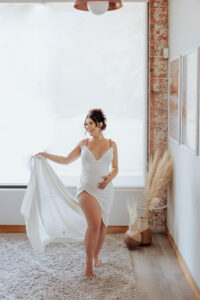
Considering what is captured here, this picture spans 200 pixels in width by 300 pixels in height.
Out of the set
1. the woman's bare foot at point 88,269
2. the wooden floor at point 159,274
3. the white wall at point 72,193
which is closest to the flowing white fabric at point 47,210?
the woman's bare foot at point 88,269

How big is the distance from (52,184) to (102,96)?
1585 millimetres

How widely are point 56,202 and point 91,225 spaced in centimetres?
57

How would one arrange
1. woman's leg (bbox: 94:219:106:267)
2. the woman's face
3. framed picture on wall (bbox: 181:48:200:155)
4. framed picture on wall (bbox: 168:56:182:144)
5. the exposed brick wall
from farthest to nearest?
the exposed brick wall
framed picture on wall (bbox: 168:56:182:144)
woman's leg (bbox: 94:219:106:267)
the woman's face
framed picture on wall (bbox: 181:48:200:155)

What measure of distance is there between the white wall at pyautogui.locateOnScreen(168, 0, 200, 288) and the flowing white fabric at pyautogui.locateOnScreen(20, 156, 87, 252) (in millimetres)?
1050

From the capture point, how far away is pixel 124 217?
6.08 m

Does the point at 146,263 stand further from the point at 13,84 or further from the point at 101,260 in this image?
the point at 13,84

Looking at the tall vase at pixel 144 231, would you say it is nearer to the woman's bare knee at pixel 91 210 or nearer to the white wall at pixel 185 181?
the white wall at pixel 185 181

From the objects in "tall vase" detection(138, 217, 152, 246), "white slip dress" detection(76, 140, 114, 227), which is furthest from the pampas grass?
"white slip dress" detection(76, 140, 114, 227)

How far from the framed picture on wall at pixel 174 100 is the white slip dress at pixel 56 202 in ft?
2.73

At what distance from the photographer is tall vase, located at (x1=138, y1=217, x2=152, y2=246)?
5512mm

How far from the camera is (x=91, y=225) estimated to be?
4.54m

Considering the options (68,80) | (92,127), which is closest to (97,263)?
(92,127)

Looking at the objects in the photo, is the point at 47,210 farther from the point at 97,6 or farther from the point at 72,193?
the point at 97,6

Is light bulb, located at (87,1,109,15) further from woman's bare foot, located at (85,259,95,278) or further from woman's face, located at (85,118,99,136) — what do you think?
woman's bare foot, located at (85,259,95,278)
